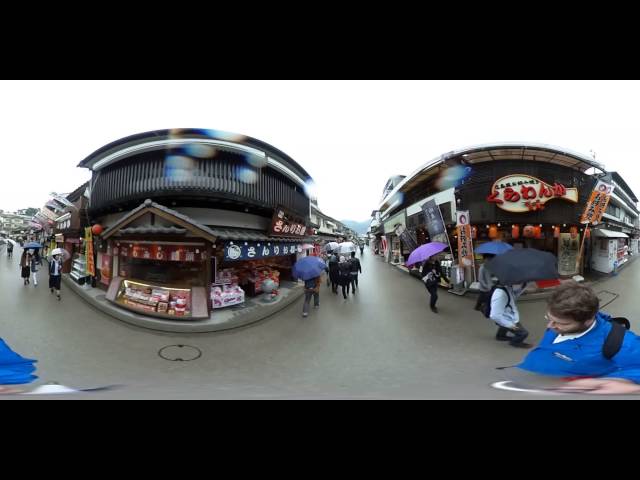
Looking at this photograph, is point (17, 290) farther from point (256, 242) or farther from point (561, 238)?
point (561, 238)

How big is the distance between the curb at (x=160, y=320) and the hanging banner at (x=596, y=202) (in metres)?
2.21

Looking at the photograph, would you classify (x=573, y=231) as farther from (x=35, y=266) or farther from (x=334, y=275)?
(x=35, y=266)

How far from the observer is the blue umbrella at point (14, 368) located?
0.95m

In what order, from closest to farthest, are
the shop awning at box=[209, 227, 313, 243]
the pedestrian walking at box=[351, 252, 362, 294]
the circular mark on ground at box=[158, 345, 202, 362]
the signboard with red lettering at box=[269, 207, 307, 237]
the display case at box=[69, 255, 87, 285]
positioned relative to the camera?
the circular mark on ground at box=[158, 345, 202, 362] < the shop awning at box=[209, 227, 313, 243] < the display case at box=[69, 255, 87, 285] < the signboard with red lettering at box=[269, 207, 307, 237] < the pedestrian walking at box=[351, 252, 362, 294]

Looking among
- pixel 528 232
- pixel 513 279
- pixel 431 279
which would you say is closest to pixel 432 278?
pixel 431 279

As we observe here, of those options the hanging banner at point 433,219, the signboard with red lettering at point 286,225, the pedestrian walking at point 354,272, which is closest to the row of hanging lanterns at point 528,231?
the hanging banner at point 433,219

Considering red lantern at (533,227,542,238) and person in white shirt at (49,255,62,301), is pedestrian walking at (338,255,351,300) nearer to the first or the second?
red lantern at (533,227,542,238)

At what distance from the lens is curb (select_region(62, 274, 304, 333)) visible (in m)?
1.19

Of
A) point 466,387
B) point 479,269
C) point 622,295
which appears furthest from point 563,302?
point 622,295

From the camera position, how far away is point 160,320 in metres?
1.20

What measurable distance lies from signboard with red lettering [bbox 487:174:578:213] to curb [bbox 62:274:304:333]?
1712 millimetres

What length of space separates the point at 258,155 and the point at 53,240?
1865 millimetres

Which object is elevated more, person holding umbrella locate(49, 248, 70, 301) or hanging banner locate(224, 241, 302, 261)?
hanging banner locate(224, 241, 302, 261)

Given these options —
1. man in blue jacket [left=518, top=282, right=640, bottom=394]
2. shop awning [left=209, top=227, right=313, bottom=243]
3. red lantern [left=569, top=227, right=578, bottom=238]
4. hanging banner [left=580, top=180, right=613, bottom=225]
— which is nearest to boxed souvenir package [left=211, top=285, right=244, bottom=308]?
shop awning [left=209, top=227, right=313, bottom=243]
